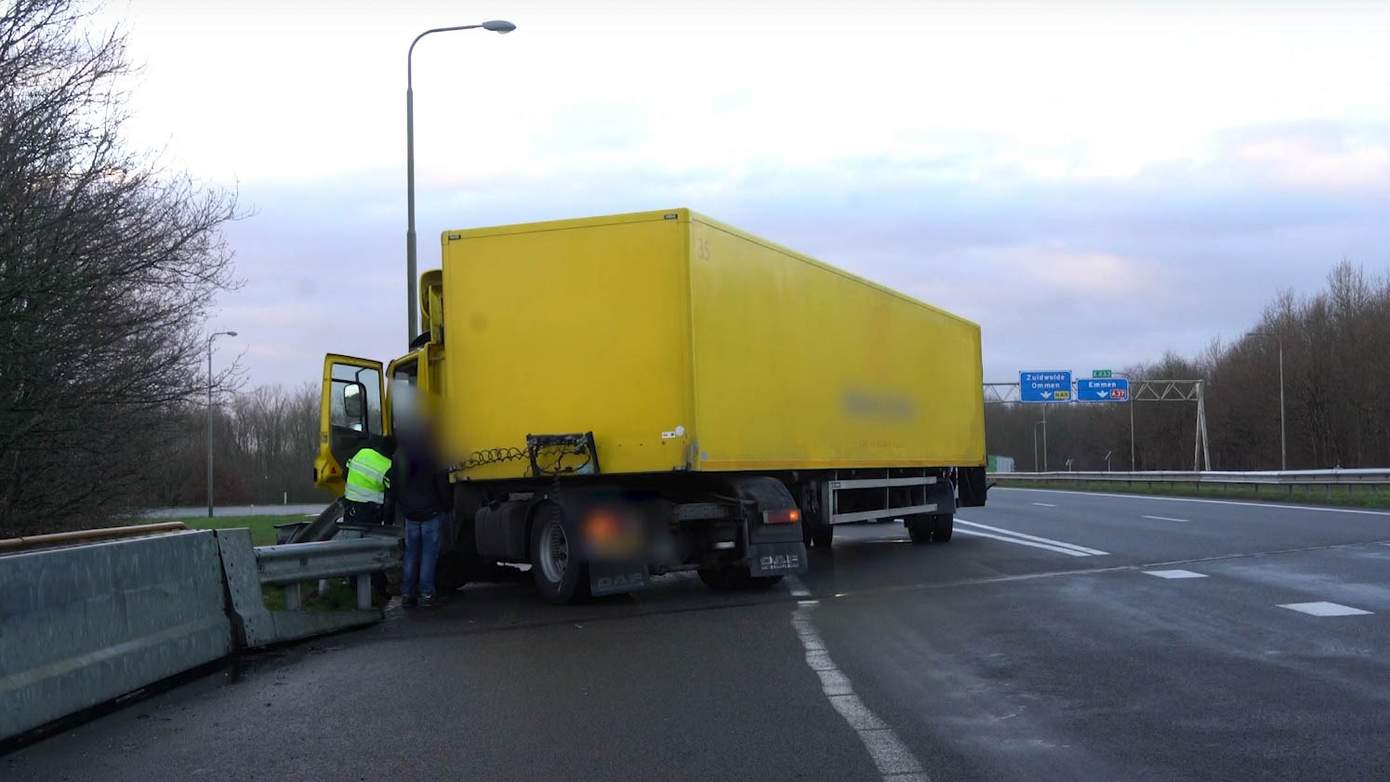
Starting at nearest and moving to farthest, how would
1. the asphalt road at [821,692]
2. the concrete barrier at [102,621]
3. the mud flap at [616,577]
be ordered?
the asphalt road at [821,692] → the concrete barrier at [102,621] → the mud flap at [616,577]

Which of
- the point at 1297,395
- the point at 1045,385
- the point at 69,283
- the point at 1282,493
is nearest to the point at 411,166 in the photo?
the point at 69,283

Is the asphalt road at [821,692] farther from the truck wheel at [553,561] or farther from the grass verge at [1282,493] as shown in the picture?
the grass verge at [1282,493]

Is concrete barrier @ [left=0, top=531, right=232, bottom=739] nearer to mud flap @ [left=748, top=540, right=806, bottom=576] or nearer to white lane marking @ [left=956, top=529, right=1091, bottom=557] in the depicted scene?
mud flap @ [left=748, top=540, right=806, bottom=576]

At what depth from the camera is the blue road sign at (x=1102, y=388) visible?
193 ft

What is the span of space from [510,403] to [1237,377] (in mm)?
71068

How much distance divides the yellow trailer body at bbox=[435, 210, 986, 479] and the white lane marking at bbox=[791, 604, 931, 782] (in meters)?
2.66

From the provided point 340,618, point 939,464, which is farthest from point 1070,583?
point 340,618

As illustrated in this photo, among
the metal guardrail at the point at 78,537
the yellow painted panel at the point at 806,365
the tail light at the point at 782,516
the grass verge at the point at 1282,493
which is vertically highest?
the yellow painted panel at the point at 806,365

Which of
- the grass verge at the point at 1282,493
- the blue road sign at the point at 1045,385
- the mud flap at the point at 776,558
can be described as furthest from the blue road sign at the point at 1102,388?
the mud flap at the point at 776,558

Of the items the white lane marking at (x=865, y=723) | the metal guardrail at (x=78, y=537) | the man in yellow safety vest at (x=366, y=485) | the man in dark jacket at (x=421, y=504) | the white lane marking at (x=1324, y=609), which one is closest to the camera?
the white lane marking at (x=865, y=723)

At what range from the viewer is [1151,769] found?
5086 mm

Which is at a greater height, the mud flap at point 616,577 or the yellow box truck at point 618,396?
the yellow box truck at point 618,396

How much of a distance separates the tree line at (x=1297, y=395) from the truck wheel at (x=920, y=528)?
49405mm

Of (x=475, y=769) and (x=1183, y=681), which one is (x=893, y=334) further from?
(x=475, y=769)
